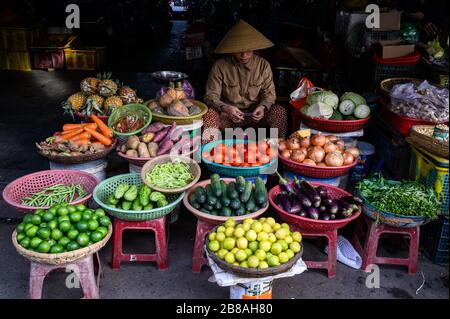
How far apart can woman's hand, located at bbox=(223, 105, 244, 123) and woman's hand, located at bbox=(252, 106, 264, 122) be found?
12 cm

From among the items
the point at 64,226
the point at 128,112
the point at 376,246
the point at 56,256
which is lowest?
the point at 376,246

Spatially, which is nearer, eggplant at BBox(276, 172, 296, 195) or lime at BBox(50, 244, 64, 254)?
lime at BBox(50, 244, 64, 254)

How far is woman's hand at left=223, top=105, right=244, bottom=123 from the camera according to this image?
171 inches

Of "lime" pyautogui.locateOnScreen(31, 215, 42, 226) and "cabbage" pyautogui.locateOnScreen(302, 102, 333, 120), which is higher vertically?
"cabbage" pyautogui.locateOnScreen(302, 102, 333, 120)

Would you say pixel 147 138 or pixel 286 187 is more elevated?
pixel 147 138

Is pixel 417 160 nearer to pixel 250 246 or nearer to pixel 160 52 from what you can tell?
pixel 250 246

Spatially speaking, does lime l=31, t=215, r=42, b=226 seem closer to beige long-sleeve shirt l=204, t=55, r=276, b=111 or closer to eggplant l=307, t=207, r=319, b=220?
eggplant l=307, t=207, r=319, b=220

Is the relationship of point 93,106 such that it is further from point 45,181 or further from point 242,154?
point 242,154

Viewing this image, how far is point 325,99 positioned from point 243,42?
100 cm

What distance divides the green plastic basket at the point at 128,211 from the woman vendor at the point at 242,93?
1170 mm

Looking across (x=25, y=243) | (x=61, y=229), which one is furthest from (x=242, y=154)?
(x=25, y=243)

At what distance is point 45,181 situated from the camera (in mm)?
3631

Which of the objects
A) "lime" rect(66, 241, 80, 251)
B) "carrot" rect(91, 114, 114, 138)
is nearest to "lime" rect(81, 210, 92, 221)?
"lime" rect(66, 241, 80, 251)

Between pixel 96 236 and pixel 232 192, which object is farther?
pixel 232 192
